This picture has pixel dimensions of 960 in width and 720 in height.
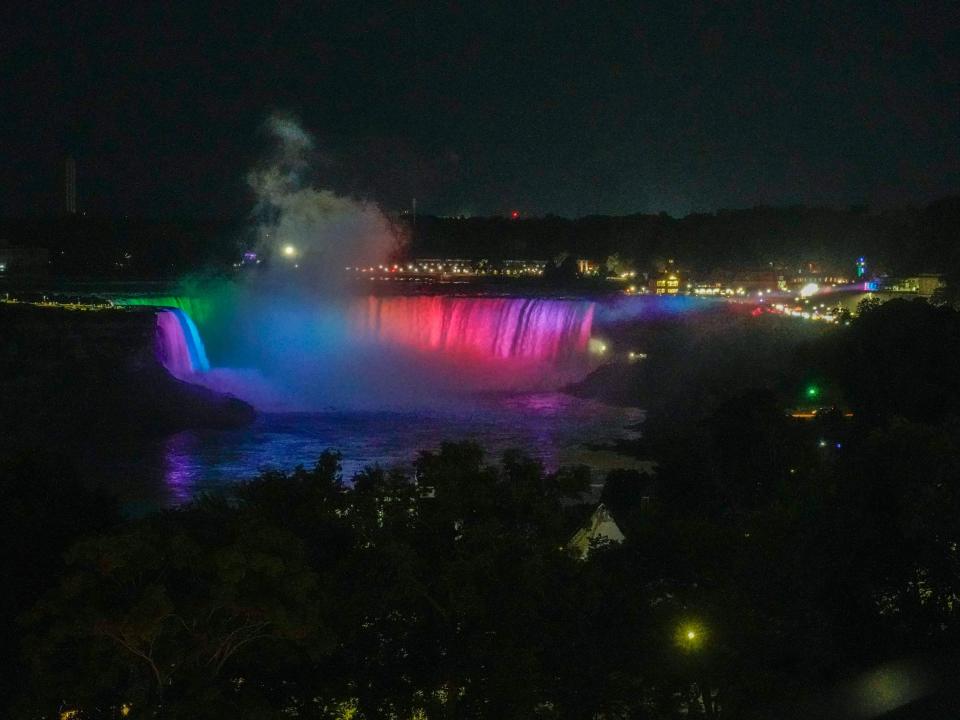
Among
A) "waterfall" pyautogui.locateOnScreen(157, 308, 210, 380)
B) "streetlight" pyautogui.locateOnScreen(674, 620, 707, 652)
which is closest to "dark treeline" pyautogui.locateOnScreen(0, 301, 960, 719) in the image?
"streetlight" pyautogui.locateOnScreen(674, 620, 707, 652)

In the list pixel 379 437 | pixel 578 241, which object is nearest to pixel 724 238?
pixel 578 241

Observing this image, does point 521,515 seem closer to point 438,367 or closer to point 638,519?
point 638,519

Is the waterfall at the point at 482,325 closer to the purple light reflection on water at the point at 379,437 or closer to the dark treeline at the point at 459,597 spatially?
the purple light reflection on water at the point at 379,437

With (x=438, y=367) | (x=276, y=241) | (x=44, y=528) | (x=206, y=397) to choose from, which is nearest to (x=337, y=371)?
(x=438, y=367)

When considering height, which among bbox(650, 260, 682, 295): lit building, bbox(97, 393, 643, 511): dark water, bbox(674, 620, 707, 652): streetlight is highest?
bbox(650, 260, 682, 295): lit building

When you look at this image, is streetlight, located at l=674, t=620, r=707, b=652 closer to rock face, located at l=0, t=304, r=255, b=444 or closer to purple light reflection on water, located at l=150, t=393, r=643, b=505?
purple light reflection on water, located at l=150, t=393, r=643, b=505

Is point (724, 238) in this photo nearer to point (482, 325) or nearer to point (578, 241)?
point (578, 241)

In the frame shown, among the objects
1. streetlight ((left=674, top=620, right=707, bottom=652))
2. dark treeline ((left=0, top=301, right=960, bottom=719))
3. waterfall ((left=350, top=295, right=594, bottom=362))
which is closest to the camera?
dark treeline ((left=0, top=301, right=960, bottom=719))
